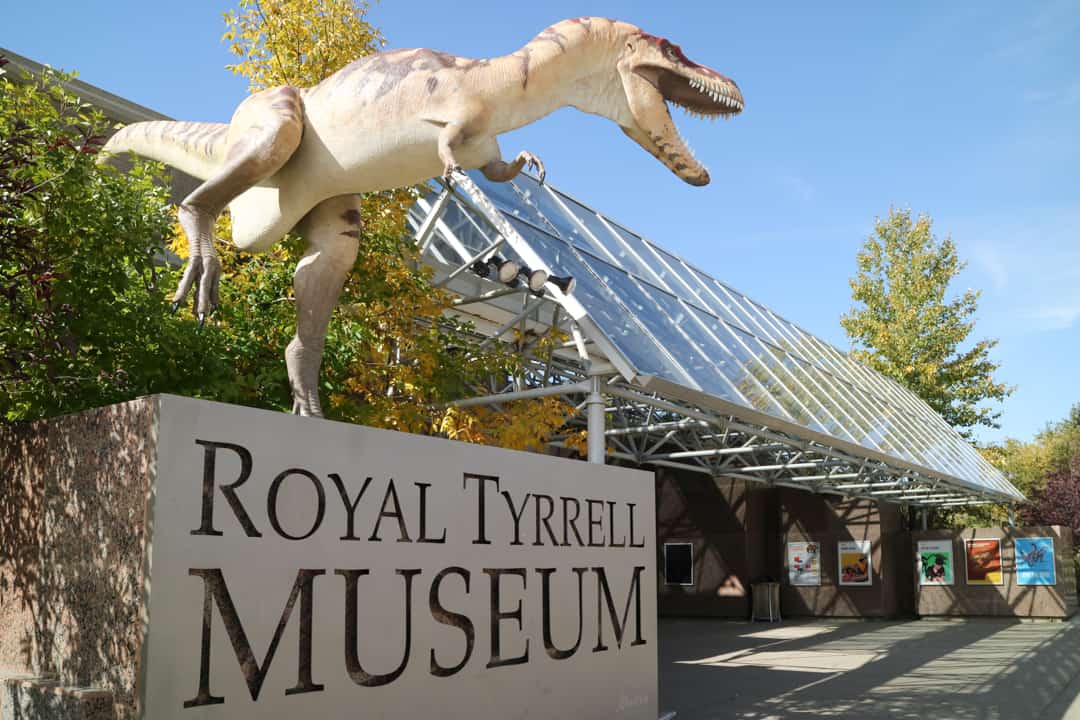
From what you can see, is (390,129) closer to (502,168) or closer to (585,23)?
(502,168)

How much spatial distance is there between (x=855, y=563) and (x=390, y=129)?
21.9 m

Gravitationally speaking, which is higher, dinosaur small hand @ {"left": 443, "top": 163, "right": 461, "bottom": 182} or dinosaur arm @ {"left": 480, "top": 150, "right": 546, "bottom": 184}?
dinosaur arm @ {"left": 480, "top": 150, "right": 546, "bottom": 184}

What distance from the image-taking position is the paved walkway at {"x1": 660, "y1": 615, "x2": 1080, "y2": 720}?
9703mm

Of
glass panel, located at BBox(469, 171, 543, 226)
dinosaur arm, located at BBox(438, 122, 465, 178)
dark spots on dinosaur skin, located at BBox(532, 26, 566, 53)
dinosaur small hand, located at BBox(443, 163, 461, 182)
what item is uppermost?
glass panel, located at BBox(469, 171, 543, 226)

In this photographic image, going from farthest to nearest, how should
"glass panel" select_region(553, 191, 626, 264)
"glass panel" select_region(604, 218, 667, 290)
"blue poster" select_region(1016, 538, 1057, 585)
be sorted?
1. "blue poster" select_region(1016, 538, 1057, 585)
2. "glass panel" select_region(604, 218, 667, 290)
3. "glass panel" select_region(553, 191, 626, 264)

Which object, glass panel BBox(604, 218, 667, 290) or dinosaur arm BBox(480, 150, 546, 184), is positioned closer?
dinosaur arm BBox(480, 150, 546, 184)

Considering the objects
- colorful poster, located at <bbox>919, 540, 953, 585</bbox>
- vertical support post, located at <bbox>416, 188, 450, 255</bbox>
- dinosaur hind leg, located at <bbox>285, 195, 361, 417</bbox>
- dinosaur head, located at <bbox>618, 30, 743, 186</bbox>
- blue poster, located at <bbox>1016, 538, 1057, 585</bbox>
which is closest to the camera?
dinosaur head, located at <bbox>618, 30, 743, 186</bbox>

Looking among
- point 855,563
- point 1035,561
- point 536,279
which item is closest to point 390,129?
point 536,279

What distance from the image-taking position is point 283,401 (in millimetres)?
6512

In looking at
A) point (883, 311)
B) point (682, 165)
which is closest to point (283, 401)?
point (682, 165)

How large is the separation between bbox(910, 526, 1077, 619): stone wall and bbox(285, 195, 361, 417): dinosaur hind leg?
22.1m

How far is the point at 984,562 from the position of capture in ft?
75.3

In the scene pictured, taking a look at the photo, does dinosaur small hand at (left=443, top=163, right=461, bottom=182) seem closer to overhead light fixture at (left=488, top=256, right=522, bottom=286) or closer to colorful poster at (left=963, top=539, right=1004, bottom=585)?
overhead light fixture at (left=488, top=256, right=522, bottom=286)

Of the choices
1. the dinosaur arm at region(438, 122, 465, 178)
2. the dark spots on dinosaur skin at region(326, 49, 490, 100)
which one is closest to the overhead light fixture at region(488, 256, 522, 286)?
the dark spots on dinosaur skin at region(326, 49, 490, 100)
